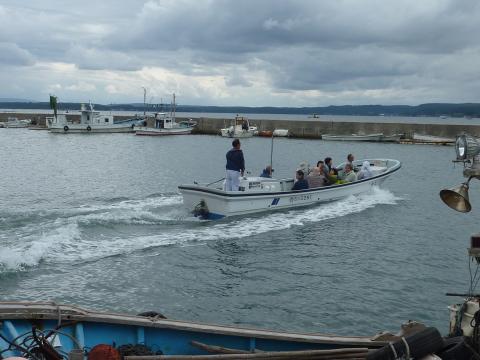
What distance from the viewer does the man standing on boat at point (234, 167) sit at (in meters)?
17.8

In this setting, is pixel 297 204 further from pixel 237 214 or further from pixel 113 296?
pixel 113 296

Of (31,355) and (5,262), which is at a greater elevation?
(31,355)

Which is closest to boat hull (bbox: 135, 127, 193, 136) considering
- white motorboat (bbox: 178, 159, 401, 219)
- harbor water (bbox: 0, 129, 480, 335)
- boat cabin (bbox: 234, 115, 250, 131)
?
boat cabin (bbox: 234, 115, 250, 131)

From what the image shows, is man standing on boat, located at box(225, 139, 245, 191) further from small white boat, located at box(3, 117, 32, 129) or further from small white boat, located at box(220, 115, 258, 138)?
small white boat, located at box(3, 117, 32, 129)

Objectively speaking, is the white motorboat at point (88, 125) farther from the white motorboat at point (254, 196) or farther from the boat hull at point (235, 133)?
the white motorboat at point (254, 196)

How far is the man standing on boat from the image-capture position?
58.5ft

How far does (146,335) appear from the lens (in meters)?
6.70

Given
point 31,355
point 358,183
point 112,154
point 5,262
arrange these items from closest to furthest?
point 31,355 < point 5,262 < point 358,183 < point 112,154

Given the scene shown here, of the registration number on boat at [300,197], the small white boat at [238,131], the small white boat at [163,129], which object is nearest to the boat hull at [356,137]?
the small white boat at [238,131]

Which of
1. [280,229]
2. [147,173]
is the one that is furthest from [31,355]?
[147,173]

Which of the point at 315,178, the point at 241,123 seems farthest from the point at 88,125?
the point at 315,178

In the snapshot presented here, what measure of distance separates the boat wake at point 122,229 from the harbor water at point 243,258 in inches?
1.6

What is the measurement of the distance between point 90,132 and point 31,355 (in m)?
69.8

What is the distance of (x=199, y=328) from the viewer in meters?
6.62
